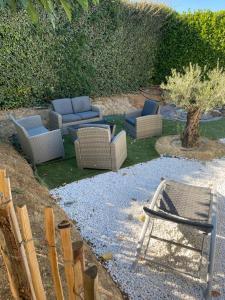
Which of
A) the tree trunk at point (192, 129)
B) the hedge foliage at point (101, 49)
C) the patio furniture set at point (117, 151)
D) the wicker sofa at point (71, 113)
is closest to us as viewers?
the patio furniture set at point (117, 151)

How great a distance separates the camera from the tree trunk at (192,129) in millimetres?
7652

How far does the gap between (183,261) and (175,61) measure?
12.4m

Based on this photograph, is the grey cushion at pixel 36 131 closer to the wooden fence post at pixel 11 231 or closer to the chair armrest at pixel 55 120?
the chair armrest at pixel 55 120

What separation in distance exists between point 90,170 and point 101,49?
7085mm

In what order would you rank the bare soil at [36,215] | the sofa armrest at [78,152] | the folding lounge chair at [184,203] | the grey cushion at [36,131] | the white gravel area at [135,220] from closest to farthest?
1. the bare soil at [36,215]
2. the white gravel area at [135,220]
3. the folding lounge chair at [184,203]
4. the sofa armrest at [78,152]
5. the grey cushion at [36,131]

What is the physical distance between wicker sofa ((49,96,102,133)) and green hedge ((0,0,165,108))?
121 centimetres

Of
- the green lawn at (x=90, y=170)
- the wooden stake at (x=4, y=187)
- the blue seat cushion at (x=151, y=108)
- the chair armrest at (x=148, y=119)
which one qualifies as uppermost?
the wooden stake at (x=4, y=187)

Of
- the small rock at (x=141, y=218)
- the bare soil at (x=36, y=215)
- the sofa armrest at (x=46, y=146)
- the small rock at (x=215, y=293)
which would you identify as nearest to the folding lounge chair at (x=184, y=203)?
the small rock at (x=141, y=218)

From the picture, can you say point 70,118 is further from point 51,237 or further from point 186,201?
point 51,237

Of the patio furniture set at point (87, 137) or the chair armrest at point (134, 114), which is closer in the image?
the patio furniture set at point (87, 137)

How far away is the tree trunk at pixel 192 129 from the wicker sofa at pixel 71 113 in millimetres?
3305

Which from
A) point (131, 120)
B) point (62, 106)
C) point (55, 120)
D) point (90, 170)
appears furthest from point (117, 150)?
point (62, 106)

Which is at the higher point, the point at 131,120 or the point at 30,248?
the point at 30,248

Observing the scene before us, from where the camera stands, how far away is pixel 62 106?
9.90m
